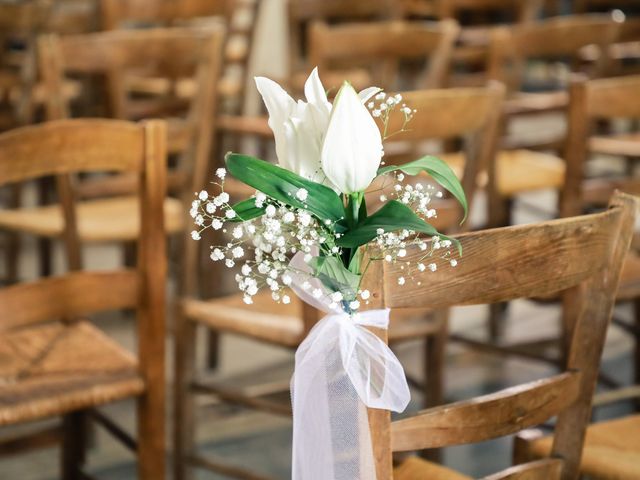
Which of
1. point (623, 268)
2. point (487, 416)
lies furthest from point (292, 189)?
point (623, 268)

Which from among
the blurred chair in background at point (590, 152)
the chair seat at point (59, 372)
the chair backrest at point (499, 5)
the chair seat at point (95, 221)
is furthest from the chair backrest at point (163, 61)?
the chair backrest at point (499, 5)

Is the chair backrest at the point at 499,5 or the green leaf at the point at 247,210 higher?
the chair backrest at the point at 499,5

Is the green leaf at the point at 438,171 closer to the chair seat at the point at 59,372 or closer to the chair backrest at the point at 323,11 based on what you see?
the chair seat at the point at 59,372

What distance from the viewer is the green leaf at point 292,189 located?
3.75 feet

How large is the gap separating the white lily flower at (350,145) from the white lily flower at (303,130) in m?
0.05

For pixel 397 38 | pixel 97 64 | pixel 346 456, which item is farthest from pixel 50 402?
pixel 397 38

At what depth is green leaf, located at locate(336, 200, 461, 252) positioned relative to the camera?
113cm

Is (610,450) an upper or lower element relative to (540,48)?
lower

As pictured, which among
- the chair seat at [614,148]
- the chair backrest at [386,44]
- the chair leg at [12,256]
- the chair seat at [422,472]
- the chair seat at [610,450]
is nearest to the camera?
the chair seat at [422,472]

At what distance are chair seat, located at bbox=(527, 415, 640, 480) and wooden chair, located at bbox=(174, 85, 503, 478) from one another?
0.57 meters

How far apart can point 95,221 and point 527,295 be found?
1875mm

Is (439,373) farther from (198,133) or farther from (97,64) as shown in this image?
(97,64)

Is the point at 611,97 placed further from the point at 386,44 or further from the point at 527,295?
the point at 527,295

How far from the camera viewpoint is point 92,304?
2.00 meters
